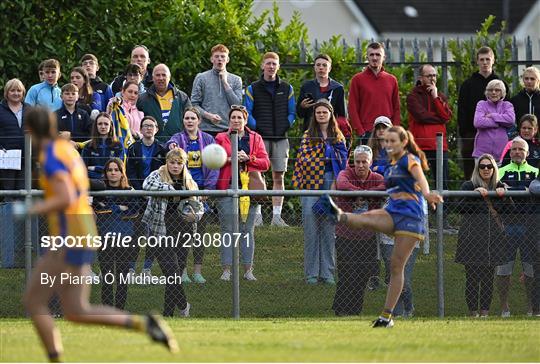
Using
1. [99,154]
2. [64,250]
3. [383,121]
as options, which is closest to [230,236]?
[99,154]

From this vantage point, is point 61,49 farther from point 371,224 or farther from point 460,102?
point 371,224

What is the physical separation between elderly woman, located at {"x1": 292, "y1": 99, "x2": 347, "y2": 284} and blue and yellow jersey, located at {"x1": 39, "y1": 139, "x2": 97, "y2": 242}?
17.7 feet

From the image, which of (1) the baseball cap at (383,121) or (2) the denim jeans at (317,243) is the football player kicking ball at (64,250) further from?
(1) the baseball cap at (383,121)

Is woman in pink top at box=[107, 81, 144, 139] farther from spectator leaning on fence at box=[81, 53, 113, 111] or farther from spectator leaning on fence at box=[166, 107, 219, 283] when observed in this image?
spectator leaning on fence at box=[166, 107, 219, 283]

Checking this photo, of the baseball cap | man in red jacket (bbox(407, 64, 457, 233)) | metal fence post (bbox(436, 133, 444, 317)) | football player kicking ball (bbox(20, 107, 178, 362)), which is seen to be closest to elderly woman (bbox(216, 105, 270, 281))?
the baseball cap

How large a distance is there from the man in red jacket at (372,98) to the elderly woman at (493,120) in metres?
1.19

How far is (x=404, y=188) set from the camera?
13.2 meters

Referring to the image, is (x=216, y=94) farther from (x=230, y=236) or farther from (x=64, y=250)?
(x=64, y=250)

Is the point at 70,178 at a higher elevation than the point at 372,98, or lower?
lower

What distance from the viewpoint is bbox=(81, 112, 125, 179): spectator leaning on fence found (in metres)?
15.7

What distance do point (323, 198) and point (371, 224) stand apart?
583 mm

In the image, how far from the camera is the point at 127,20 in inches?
794

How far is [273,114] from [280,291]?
117 inches

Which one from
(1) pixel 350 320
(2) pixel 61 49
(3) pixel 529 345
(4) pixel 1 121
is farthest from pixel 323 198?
(2) pixel 61 49
